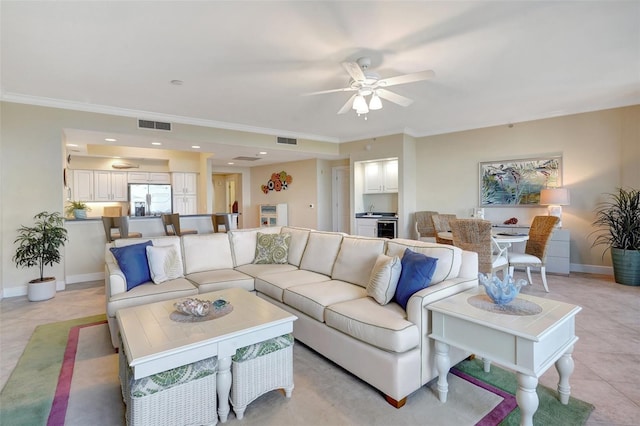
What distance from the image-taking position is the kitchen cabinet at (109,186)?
7.60 metres

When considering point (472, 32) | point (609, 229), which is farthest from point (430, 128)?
point (472, 32)

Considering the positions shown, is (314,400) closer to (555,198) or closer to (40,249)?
(40,249)

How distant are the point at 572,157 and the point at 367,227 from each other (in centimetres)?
397

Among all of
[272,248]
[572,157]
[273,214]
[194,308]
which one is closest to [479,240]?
[272,248]

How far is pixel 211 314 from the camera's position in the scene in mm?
2164

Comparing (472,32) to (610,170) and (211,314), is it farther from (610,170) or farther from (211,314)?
(610,170)

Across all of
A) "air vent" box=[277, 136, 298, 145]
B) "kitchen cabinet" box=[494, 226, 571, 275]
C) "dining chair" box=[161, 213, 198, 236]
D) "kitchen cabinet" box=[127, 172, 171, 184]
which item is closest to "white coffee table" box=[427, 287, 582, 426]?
"kitchen cabinet" box=[494, 226, 571, 275]

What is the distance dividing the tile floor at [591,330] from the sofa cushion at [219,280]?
1428 mm

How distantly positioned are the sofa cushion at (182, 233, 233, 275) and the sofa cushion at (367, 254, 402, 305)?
2.02 m

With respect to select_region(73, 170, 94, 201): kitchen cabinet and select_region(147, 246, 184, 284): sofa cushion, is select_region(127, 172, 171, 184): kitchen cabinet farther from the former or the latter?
select_region(147, 246, 184, 284): sofa cushion

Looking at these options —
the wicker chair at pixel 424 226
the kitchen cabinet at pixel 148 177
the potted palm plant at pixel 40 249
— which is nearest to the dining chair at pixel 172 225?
the potted palm plant at pixel 40 249

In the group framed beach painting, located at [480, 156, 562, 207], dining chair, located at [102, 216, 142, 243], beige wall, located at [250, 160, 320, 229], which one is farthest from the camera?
beige wall, located at [250, 160, 320, 229]

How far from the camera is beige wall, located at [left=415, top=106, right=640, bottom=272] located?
493 centimetres

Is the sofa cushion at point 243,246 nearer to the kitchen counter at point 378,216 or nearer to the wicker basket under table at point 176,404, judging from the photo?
the wicker basket under table at point 176,404
